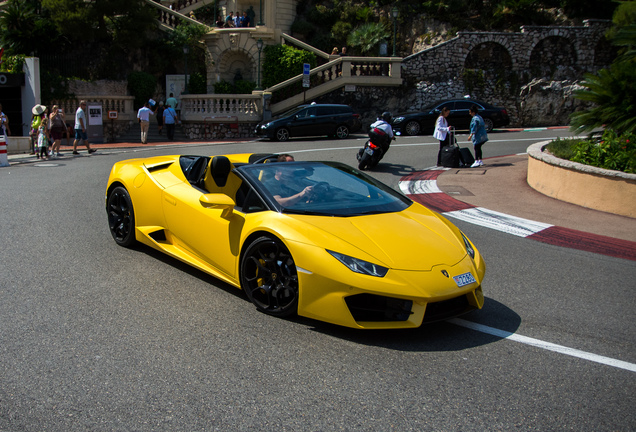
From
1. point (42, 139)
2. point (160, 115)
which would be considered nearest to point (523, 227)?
point (42, 139)

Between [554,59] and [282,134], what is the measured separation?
16964 mm

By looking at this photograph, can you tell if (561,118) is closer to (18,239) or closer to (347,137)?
(347,137)

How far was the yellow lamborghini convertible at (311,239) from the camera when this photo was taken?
4492 millimetres

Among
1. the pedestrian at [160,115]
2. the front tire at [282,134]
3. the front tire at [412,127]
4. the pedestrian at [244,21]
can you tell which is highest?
the pedestrian at [244,21]

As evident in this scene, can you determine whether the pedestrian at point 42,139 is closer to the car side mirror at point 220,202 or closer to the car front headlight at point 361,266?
the car side mirror at point 220,202

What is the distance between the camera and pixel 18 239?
24.6 feet

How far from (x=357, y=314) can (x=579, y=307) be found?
2.35 metres

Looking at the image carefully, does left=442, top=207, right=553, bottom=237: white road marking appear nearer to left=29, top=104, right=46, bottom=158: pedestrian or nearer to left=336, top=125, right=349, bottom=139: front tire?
left=29, top=104, right=46, bottom=158: pedestrian

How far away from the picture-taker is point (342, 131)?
2489 centimetres

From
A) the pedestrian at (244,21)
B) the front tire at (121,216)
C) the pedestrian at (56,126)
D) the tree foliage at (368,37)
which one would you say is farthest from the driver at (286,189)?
the pedestrian at (244,21)

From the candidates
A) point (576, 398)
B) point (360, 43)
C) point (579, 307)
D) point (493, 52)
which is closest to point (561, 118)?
point (493, 52)

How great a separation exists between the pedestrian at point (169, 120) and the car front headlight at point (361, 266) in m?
23.3

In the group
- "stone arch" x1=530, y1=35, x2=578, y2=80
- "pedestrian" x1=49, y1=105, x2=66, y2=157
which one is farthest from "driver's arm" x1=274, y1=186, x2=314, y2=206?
"stone arch" x1=530, y1=35, x2=578, y2=80

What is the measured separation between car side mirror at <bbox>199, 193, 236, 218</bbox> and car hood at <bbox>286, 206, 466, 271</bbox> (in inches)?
28.1
